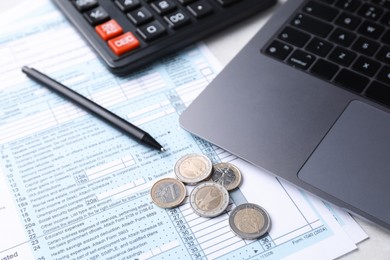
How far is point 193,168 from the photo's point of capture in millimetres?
488

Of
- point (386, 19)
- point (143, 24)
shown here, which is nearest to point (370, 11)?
point (386, 19)

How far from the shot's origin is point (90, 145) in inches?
20.3

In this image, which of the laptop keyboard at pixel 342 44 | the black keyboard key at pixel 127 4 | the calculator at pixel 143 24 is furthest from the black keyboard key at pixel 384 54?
the black keyboard key at pixel 127 4

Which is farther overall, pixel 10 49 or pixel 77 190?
pixel 10 49

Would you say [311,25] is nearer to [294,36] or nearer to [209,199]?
[294,36]

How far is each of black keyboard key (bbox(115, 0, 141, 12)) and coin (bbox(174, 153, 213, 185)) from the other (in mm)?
191

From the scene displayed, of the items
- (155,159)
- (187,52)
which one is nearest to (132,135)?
(155,159)

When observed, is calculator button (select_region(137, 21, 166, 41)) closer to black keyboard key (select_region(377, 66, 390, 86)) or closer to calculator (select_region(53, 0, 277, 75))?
calculator (select_region(53, 0, 277, 75))

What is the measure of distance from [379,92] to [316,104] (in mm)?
59

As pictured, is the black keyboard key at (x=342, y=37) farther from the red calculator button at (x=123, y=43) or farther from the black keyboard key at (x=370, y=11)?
the red calculator button at (x=123, y=43)

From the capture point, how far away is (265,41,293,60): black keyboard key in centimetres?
55

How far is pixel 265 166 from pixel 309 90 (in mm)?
99

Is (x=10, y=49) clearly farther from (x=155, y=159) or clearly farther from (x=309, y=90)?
(x=309, y=90)

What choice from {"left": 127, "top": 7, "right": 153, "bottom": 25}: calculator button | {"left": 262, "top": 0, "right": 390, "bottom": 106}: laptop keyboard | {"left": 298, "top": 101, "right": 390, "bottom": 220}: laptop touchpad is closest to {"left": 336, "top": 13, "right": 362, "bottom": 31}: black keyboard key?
{"left": 262, "top": 0, "right": 390, "bottom": 106}: laptop keyboard
